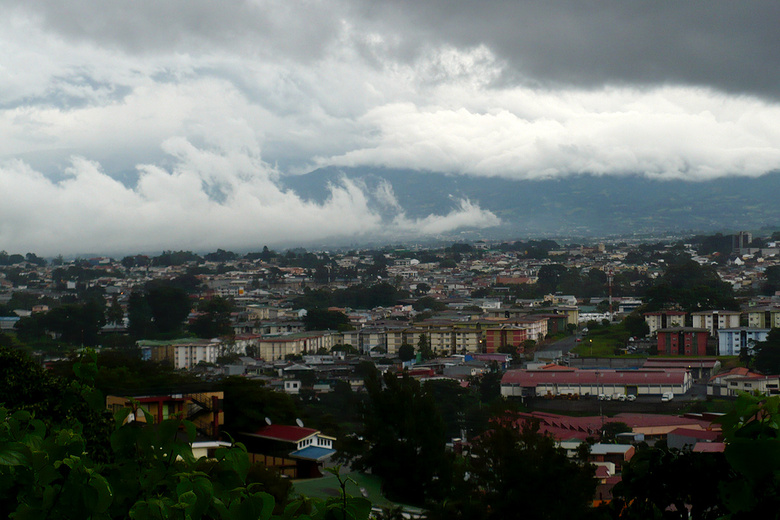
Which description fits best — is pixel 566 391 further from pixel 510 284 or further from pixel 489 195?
pixel 489 195

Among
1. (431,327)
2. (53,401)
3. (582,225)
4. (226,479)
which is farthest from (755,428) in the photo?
(582,225)

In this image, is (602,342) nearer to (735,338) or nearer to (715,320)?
(715,320)

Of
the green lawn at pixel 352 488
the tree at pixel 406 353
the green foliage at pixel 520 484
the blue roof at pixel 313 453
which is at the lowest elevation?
the tree at pixel 406 353

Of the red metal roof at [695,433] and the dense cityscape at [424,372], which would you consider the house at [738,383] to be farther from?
the red metal roof at [695,433]

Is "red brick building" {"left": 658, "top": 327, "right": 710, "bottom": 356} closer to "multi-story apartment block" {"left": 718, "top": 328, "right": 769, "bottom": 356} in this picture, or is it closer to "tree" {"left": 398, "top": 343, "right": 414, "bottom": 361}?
"multi-story apartment block" {"left": 718, "top": 328, "right": 769, "bottom": 356}

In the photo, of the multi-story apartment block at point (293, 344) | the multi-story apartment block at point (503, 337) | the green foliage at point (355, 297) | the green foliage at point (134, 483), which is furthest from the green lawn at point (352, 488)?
the green foliage at point (355, 297)

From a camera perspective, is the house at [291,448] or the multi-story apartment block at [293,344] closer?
the house at [291,448]

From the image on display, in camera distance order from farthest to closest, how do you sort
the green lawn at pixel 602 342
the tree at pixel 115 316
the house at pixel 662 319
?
the tree at pixel 115 316 → the house at pixel 662 319 → the green lawn at pixel 602 342

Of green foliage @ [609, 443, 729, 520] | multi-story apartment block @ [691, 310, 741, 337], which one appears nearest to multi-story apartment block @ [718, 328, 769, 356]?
multi-story apartment block @ [691, 310, 741, 337]
